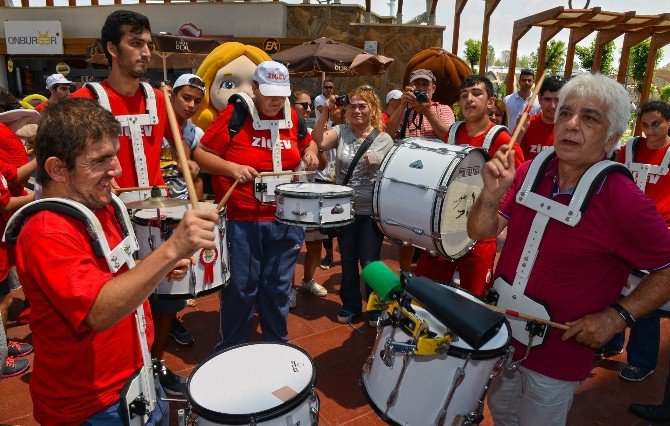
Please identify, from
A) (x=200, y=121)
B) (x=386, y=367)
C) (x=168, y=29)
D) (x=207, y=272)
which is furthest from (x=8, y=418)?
(x=168, y=29)

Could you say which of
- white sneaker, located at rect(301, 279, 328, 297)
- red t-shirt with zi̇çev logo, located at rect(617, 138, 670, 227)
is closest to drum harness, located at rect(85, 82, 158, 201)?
white sneaker, located at rect(301, 279, 328, 297)

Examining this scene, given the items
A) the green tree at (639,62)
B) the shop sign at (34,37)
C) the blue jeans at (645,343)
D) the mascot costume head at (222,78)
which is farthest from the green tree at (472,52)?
the blue jeans at (645,343)

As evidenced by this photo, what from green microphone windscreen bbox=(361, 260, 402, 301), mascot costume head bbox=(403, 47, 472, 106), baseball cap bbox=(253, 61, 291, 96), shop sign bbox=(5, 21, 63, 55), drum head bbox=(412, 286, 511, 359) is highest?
shop sign bbox=(5, 21, 63, 55)

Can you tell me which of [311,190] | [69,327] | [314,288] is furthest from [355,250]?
[69,327]

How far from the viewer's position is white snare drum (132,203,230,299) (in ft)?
8.56

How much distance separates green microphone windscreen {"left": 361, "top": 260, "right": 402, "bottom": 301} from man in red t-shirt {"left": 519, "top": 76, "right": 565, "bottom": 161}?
350 cm

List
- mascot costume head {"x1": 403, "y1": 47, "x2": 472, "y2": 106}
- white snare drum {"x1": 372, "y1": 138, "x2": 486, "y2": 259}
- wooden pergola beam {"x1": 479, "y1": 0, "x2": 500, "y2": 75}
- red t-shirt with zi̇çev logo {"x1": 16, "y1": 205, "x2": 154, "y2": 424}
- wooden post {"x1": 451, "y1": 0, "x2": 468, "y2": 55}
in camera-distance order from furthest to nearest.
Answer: wooden post {"x1": 451, "y1": 0, "x2": 468, "y2": 55} → wooden pergola beam {"x1": 479, "y1": 0, "x2": 500, "y2": 75} → mascot costume head {"x1": 403, "y1": 47, "x2": 472, "y2": 106} → white snare drum {"x1": 372, "y1": 138, "x2": 486, "y2": 259} → red t-shirt with zi̇çev logo {"x1": 16, "y1": 205, "x2": 154, "y2": 424}

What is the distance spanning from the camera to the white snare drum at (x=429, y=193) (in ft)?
10.4

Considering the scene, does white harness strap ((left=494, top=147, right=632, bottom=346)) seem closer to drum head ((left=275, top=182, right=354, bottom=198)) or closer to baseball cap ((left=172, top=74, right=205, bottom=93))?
drum head ((left=275, top=182, right=354, bottom=198))

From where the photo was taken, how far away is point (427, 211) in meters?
3.21

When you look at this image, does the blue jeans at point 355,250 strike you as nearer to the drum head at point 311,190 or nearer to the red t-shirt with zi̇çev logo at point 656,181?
the drum head at point 311,190

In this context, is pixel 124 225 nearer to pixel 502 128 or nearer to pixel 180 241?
pixel 180 241

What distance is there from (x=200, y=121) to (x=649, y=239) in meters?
6.24

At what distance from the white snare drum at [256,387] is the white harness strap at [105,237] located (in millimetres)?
200
